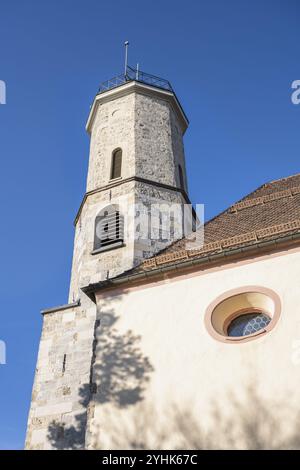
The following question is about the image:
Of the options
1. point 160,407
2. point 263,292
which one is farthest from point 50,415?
point 263,292

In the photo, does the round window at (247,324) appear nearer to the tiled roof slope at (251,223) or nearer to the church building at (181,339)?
the church building at (181,339)

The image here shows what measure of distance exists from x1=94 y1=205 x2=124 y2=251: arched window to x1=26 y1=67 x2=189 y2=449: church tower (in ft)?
0.11

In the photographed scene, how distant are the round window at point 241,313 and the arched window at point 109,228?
574cm

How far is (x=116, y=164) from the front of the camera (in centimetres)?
1991

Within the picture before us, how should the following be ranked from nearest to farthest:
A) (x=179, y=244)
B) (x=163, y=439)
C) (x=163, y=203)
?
(x=163, y=439) < (x=179, y=244) < (x=163, y=203)

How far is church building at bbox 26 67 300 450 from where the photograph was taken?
9.68 metres

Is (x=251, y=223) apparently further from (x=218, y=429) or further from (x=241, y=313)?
(x=218, y=429)

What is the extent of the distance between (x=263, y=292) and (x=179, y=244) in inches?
145

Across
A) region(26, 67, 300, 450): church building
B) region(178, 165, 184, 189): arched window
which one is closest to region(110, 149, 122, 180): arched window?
region(178, 165, 184, 189): arched window

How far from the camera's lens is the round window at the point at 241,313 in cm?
1088

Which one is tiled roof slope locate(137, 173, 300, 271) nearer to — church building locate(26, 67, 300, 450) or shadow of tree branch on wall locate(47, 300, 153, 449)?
church building locate(26, 67, 300, 450)
